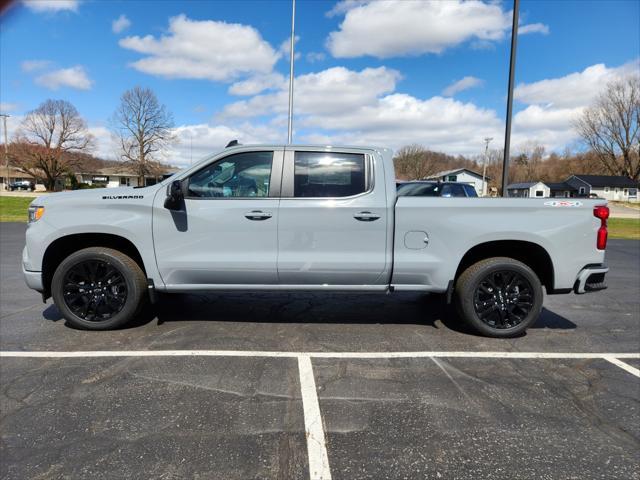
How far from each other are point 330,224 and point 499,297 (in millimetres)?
1909

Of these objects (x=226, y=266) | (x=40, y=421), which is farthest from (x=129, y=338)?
(x=40, y=421)

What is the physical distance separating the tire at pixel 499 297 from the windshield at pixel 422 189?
8.63 metres

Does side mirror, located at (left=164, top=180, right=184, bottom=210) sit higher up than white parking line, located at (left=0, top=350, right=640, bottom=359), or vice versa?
side mirror, located at (left=164, top=180, right=184, bottom=210)

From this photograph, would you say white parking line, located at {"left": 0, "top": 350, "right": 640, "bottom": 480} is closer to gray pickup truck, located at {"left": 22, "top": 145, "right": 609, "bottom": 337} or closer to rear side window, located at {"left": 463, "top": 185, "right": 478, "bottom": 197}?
gray pickup truck, located at {"left": 22, "top": 145, "right": 609, "bottom": 337}

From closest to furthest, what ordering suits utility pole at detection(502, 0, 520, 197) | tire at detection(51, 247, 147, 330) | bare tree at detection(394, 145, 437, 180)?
tire at detection(51, 247, 147, 330) < utility pole at detection(502, 0, 520, 197) < bare tree at detection(394, 145, 437, 180)

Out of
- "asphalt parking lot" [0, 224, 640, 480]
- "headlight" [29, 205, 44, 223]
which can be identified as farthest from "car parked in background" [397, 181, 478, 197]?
"headlight" [29, 205, 44, 223]

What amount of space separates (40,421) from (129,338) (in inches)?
61.3

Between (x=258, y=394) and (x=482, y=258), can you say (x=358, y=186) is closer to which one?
(x=482, y=258)

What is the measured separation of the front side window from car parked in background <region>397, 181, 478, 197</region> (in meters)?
8.91

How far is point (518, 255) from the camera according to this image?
4.68 m

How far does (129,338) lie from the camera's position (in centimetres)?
430

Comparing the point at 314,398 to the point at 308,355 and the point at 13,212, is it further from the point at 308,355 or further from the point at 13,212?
the point at 13,212

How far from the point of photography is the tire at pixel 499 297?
173 inches

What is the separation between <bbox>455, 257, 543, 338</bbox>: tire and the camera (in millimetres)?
4395
